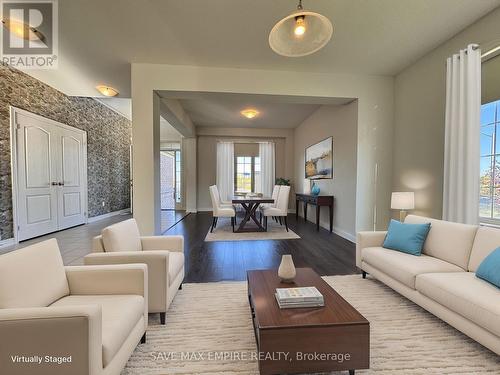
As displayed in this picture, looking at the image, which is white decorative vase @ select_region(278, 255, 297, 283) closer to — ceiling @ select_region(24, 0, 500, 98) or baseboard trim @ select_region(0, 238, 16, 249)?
ceiling @ select_region(24, 0, 500, 98)

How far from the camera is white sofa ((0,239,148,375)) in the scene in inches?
39.2

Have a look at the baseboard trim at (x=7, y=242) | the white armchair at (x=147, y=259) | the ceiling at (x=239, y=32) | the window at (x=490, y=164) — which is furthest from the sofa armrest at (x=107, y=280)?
the window at (x=490, y=164)

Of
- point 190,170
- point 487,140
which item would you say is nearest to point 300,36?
point 487,140

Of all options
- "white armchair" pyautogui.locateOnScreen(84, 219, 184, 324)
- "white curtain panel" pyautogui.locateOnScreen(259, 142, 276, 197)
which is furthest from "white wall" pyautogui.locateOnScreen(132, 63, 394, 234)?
"white curtain panel" pyautogui.locateOnScreen(259, 142, 276, 197)

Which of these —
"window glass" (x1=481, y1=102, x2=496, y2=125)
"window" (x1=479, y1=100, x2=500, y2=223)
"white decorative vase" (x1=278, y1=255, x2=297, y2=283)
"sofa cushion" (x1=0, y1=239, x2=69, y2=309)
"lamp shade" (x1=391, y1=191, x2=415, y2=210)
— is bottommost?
"white decorative vase" (x1=278, y1=255, x2=297, y2=283)

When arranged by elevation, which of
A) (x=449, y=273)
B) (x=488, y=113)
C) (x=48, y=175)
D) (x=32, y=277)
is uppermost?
(x=488, y=113)

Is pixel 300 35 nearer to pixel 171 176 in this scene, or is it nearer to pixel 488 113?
pixel 488 113

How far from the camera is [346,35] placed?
9.60 feet

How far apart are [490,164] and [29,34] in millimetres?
5630

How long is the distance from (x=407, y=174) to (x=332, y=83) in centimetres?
188

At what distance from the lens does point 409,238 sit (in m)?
2.42

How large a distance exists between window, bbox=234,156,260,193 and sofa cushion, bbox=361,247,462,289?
6.08m

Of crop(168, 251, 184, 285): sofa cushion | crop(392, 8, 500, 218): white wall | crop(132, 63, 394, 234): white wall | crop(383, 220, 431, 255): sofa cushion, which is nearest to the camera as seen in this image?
crop(168, 251, 184, 285): sofa cushion

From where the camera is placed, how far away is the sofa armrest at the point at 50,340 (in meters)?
0.99
